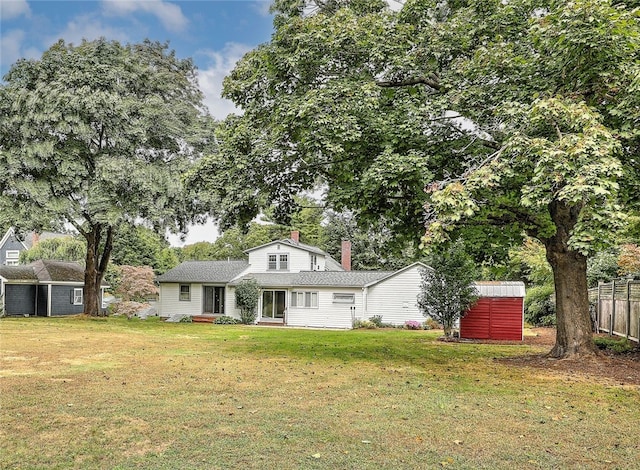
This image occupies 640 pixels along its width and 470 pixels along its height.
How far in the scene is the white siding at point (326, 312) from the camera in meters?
27.4

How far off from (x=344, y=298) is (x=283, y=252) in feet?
18.6

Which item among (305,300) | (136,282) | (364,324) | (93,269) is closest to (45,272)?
(136,282)

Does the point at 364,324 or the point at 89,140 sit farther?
the point at 364,324

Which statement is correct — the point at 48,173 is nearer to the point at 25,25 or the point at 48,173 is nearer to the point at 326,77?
the point at 25,25

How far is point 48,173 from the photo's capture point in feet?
80.8

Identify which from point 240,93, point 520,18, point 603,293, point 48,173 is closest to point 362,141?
point 240,93

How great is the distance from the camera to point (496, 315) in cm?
2011

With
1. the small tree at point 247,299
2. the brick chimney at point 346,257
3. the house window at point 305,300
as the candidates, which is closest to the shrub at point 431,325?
the house window at point 305,300

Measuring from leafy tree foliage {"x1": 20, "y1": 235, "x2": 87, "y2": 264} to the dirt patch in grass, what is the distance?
3871 centimetres

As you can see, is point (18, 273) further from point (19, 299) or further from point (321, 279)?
point (321, 279)

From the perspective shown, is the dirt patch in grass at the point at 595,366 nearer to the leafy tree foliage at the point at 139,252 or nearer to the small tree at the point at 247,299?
the small tree at the point at 247,299

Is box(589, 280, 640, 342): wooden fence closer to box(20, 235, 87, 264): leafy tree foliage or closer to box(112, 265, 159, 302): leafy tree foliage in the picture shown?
box(112, 265, 159, 302): leafy tree foliage

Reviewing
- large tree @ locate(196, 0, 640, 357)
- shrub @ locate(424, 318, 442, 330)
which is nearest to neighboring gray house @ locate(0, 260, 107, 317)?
shrub @ locate(424, 318, 442, 330)

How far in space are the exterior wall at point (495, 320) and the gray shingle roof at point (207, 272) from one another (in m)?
15.3
